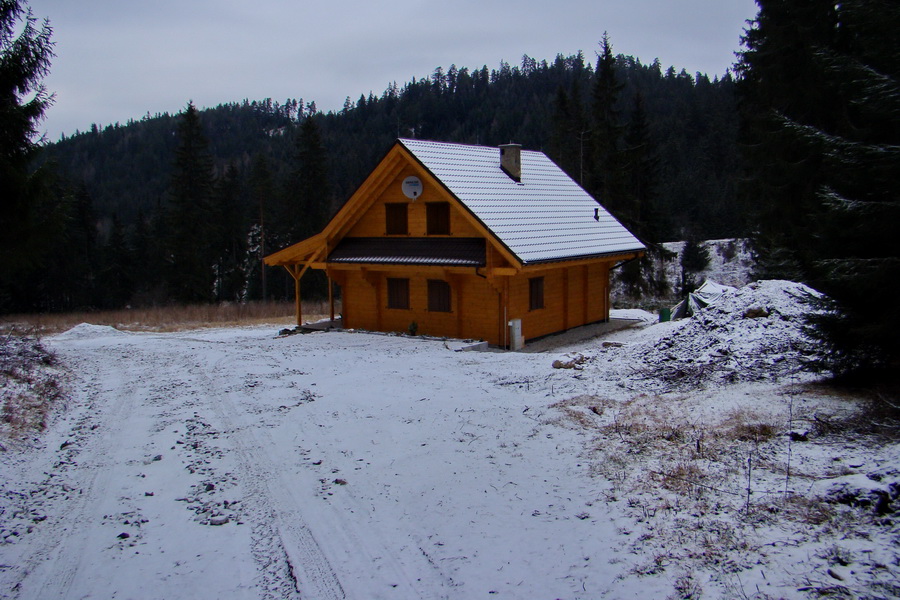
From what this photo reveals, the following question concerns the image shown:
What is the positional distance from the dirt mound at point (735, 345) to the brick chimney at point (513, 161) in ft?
31.3

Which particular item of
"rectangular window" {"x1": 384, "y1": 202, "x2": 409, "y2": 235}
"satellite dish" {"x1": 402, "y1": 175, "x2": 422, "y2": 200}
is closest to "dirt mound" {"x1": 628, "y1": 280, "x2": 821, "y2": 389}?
"satellite dish" {"x1": 402, "y1": 175, "x2": 422, "y2": 200}

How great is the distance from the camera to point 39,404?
10164 millimetres

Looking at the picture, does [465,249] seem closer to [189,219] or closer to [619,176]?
[619,176]

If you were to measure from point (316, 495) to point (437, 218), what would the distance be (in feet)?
43.7

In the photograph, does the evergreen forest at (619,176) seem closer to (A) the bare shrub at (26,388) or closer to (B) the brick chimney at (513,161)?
(A) the bare shrub at (26,388)

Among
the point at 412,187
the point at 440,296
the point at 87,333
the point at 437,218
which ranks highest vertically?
the point at 412,187

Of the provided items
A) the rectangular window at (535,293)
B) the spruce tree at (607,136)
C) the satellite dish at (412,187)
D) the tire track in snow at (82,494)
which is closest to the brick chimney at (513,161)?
the satellite dish at (412,187)

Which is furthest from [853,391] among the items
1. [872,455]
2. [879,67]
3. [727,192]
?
[727,192]

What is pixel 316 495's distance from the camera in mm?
6754

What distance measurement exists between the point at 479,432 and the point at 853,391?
503 centimetres

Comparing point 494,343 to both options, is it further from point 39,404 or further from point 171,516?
point 171,516

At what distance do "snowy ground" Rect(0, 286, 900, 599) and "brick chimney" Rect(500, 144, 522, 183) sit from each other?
36.7 feet

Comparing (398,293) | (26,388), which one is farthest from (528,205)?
(26,388)

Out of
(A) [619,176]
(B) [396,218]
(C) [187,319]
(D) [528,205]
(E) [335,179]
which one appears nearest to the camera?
(D) [528,205]
